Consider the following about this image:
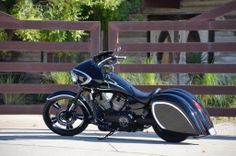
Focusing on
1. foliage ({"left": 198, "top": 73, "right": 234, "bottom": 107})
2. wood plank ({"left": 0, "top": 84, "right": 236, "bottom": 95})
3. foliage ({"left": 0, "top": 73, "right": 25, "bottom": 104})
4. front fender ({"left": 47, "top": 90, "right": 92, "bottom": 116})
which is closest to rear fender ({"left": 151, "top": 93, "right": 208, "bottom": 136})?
front fender ({"left": 47, "top": 90, "right": 92, "bottom": 116})

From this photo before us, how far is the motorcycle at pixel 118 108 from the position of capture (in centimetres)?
869

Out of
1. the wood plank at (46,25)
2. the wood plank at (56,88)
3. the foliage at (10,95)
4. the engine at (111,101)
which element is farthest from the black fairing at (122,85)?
the foliage at (10,95)

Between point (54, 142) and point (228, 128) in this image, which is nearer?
point (54, 142)

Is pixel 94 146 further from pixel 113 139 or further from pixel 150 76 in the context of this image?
pixel 150 76

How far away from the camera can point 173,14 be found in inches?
804

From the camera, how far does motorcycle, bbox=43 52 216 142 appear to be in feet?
28.5

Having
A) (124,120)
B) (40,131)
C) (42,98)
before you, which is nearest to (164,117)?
(124,120)

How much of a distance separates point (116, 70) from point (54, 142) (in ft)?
10.1

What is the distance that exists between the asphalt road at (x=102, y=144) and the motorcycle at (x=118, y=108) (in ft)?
0.61

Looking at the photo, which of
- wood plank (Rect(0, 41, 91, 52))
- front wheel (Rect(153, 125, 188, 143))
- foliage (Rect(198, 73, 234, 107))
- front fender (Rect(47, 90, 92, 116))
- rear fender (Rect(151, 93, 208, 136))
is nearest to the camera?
rear fender (Rect(151, 93, 208, 136))

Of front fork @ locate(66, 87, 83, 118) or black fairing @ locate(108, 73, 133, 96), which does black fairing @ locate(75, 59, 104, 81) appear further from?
front fork @ locate(66, 87, 83, 118)

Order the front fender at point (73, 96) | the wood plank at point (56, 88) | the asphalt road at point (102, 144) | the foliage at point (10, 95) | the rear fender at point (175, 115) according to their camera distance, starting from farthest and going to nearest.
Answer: the foliage at point (10, 95) < the wood plank at point (56, 88) < the front fender at point (73, 96) < the rear fender at point (175, 115) < the asphalt road at point (102, 144)

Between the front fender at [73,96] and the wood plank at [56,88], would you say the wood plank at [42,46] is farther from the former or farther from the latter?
the front fender at [73,96]

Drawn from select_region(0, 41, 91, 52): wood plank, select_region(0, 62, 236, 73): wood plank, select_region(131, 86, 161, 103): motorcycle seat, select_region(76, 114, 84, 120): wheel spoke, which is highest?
select_region(0, 41, 91, 52): wood plank
